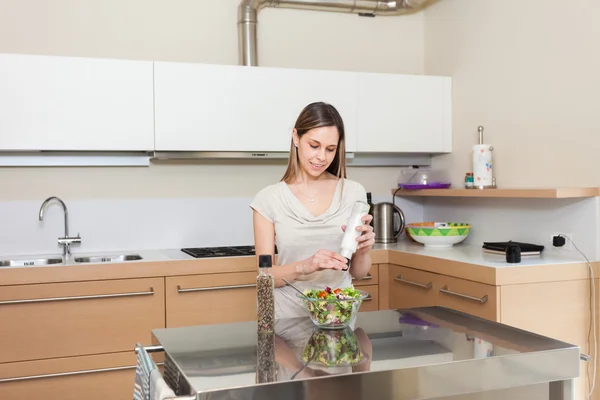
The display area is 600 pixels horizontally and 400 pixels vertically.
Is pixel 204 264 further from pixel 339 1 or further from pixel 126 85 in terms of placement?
pixel 339 1

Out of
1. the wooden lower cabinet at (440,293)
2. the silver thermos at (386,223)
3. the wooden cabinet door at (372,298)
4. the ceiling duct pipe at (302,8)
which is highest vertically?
the ceiling duct pipe at (302,8)

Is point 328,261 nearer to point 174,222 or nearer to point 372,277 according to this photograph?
point 372,277

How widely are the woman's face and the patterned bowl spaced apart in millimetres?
1591

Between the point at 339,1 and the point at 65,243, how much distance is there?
2.08 m

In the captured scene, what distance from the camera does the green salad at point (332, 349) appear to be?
142 centimetres

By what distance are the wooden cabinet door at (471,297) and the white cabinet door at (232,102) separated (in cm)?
116

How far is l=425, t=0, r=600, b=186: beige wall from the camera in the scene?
298 cm

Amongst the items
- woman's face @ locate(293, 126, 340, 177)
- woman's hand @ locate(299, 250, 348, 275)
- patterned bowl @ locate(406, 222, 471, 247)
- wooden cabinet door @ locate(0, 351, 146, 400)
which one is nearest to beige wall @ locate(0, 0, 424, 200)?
patterned bowl @ locate(406, 222, 471, 247)

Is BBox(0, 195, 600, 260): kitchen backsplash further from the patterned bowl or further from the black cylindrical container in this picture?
Result: the black cylindrical container

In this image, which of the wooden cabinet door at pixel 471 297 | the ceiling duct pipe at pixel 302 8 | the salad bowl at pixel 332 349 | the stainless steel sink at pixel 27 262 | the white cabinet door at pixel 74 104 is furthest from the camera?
the ceiling duct pipe at pixel 302 8

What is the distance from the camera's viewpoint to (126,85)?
3354 mm

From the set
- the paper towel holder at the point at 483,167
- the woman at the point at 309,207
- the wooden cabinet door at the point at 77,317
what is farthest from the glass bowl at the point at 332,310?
the paper towel holder at the point at 483,167

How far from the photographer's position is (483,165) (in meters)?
3.53

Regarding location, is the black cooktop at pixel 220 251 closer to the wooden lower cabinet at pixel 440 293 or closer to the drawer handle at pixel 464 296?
the wooden lower cabinet at pixel 440 293
